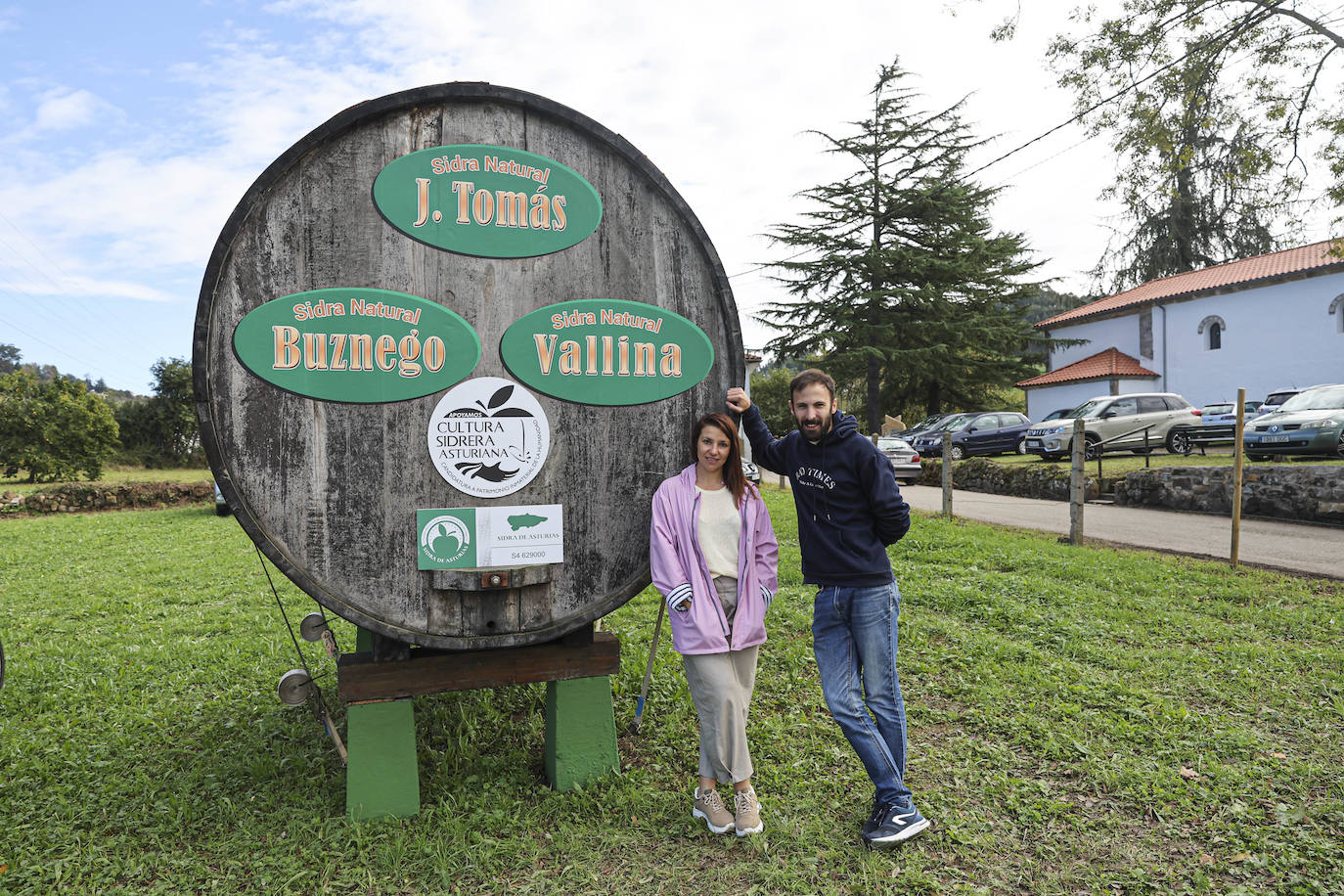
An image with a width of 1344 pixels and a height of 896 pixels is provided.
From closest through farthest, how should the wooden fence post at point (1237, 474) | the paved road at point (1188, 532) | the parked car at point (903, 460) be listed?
1. the wooden fence post at point (1237, 474)
2. the paved road at point (1188, 532)
3. the parked car at point (903, 460)

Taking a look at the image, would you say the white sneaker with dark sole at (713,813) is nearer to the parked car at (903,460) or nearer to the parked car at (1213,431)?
the parked car at (903,460)

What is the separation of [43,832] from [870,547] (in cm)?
327

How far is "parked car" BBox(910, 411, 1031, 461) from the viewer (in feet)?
76.4

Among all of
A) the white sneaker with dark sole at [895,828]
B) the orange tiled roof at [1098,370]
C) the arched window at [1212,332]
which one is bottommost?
the white sneaker with dark sole at [895,828]

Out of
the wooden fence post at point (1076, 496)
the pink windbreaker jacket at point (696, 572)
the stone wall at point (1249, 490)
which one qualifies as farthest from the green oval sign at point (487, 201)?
the stone wall at point (1249, 490)

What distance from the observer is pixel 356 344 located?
2.80 m

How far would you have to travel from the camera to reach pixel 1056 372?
31781mm

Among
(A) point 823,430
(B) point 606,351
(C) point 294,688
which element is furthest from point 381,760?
(A) point 823,430

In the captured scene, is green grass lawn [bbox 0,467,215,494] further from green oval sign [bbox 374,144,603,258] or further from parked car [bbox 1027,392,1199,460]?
parked car [bbox 1027,392,1199,460]

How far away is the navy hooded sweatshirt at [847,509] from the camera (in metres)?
3.01

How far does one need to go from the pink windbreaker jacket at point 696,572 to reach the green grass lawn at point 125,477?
64.5ft

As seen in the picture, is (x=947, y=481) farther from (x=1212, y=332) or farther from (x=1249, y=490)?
(x=1212, y=332)

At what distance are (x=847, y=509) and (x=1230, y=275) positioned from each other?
3157cm

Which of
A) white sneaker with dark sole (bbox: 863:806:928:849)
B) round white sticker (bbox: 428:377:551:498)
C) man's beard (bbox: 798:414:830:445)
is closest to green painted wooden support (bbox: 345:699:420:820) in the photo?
round white sticker (bbox: 428:377:551:498)
